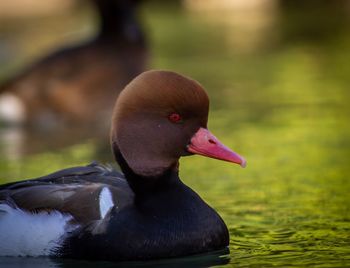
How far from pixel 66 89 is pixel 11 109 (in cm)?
70

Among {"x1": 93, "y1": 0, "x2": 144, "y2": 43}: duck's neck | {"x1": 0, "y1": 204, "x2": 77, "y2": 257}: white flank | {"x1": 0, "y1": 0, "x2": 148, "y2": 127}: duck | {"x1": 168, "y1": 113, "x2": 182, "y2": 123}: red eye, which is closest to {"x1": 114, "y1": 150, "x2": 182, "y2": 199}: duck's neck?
{"x1": 168, "y1": 113, "x2": 182, "y2": 123}: red eye

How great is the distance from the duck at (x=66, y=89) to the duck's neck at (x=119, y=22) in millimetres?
508

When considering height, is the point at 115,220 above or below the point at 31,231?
above

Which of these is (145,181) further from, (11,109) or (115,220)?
(11,109)

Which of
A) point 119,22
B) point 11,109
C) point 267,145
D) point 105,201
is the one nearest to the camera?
point 105,201

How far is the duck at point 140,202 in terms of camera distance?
679cm

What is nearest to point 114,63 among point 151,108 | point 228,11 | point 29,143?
point 29,143

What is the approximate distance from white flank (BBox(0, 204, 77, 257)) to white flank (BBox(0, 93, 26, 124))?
22.6 feet

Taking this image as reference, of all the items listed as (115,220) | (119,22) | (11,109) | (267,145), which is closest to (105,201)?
(115,220)

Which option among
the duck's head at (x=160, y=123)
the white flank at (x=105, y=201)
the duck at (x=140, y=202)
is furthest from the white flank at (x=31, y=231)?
the duck's head at (x=160, y=123)

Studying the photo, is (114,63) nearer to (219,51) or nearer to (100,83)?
(100,83)

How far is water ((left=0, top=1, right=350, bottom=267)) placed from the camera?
7.40m

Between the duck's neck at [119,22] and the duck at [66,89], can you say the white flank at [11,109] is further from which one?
the duck's neck at [119,22]

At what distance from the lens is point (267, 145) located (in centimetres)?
1148
